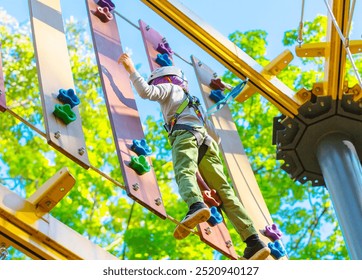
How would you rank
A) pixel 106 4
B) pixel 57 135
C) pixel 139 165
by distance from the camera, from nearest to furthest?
pixel 57 135 → pixel 139 165 → pixel 106 4

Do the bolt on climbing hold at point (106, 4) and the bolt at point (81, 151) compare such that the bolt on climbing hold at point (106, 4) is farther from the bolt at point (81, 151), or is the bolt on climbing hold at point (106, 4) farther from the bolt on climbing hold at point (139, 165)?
the bolt at point (81, 151)

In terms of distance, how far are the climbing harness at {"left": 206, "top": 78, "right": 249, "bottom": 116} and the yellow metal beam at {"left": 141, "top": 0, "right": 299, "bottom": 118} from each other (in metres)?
0.25

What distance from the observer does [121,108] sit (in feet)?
17.1

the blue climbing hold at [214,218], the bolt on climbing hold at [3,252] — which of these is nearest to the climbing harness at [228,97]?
the blue climbing hold at [214,218]

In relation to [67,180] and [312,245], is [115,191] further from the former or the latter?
[67,180]

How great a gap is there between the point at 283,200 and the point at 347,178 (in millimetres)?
4909

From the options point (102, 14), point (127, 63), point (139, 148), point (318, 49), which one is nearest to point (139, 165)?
point (139, 148)

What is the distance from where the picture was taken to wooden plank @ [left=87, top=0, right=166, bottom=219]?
4.79 m

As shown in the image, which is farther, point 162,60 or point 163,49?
point 163,49

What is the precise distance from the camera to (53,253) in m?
4.37

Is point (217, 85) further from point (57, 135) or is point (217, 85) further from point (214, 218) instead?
point (57, 135)

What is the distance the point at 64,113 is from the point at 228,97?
1486 millimetres

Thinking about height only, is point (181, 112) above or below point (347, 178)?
below
